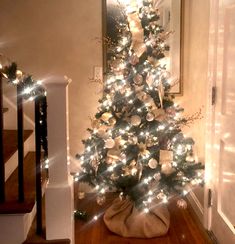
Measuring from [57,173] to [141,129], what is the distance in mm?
976

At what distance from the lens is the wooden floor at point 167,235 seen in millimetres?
2682

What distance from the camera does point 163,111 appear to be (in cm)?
269

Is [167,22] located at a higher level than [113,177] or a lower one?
higher

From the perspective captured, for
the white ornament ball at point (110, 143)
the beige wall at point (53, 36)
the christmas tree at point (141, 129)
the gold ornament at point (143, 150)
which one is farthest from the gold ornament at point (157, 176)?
the beige wall at point (53, 36)

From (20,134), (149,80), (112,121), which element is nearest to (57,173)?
(20,134)

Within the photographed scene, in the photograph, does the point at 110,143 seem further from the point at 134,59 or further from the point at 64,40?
the point at 64,40

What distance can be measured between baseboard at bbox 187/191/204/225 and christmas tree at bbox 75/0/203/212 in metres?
0.31

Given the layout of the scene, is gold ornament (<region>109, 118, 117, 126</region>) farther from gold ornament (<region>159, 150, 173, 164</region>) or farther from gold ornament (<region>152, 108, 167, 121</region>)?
gold ornament (<region>159, 150, 173, 164</region>)

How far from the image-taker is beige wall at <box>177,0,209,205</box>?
113 inches

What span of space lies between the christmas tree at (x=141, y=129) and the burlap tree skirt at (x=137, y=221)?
10cm

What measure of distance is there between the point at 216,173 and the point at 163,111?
60cm

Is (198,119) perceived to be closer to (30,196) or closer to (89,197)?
(89,197)

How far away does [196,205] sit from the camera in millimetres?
3111

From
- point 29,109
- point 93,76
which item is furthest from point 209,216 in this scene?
point 29,109
